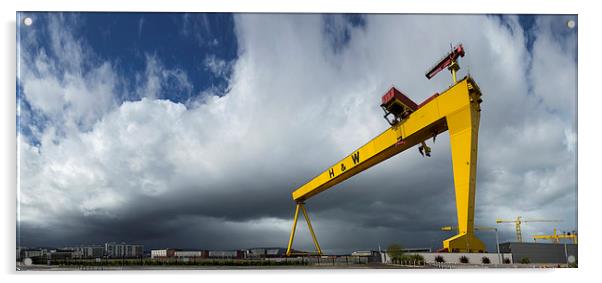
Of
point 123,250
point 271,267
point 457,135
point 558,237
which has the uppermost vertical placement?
point 457,135

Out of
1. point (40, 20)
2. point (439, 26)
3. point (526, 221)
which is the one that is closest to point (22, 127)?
point (40, 20)

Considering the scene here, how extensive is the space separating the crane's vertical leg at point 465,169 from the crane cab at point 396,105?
1186 millimetres

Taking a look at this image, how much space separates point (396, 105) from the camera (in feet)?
28.2

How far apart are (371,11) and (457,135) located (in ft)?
10.2

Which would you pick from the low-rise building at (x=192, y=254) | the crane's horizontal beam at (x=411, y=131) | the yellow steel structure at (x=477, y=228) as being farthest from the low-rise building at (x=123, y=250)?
the crane's horizontal beam at (x=411, y=131)

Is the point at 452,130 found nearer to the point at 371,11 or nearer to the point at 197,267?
the point at 371,11

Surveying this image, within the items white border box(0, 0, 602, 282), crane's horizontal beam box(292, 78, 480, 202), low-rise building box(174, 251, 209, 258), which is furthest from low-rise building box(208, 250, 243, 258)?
crane's horizontal beam box(292, 78, 480, 202)

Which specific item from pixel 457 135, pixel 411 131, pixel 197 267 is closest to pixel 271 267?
pixel 197 267

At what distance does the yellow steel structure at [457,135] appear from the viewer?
700 centimetres

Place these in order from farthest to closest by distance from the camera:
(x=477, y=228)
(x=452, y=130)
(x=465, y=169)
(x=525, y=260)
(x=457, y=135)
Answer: (x=452, y=130) → (x=457, y=135) → (x=465, y=169) → (x=477, y=228) → (x=525, y=260)

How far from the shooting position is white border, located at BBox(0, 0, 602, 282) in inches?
249

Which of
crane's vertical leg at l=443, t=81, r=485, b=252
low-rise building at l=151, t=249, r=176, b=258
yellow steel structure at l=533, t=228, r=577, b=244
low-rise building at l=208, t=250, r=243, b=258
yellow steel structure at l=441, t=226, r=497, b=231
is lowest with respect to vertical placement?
low-rise building at l=208, t=250, r=243, b=258

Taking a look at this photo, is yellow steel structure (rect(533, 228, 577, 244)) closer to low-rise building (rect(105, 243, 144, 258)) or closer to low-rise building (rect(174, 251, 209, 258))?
low-rise building (rect(174, 251, 209, 258))

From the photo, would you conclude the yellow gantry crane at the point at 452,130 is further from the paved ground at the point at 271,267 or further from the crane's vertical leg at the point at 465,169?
the paved ground at the point at 271,267
